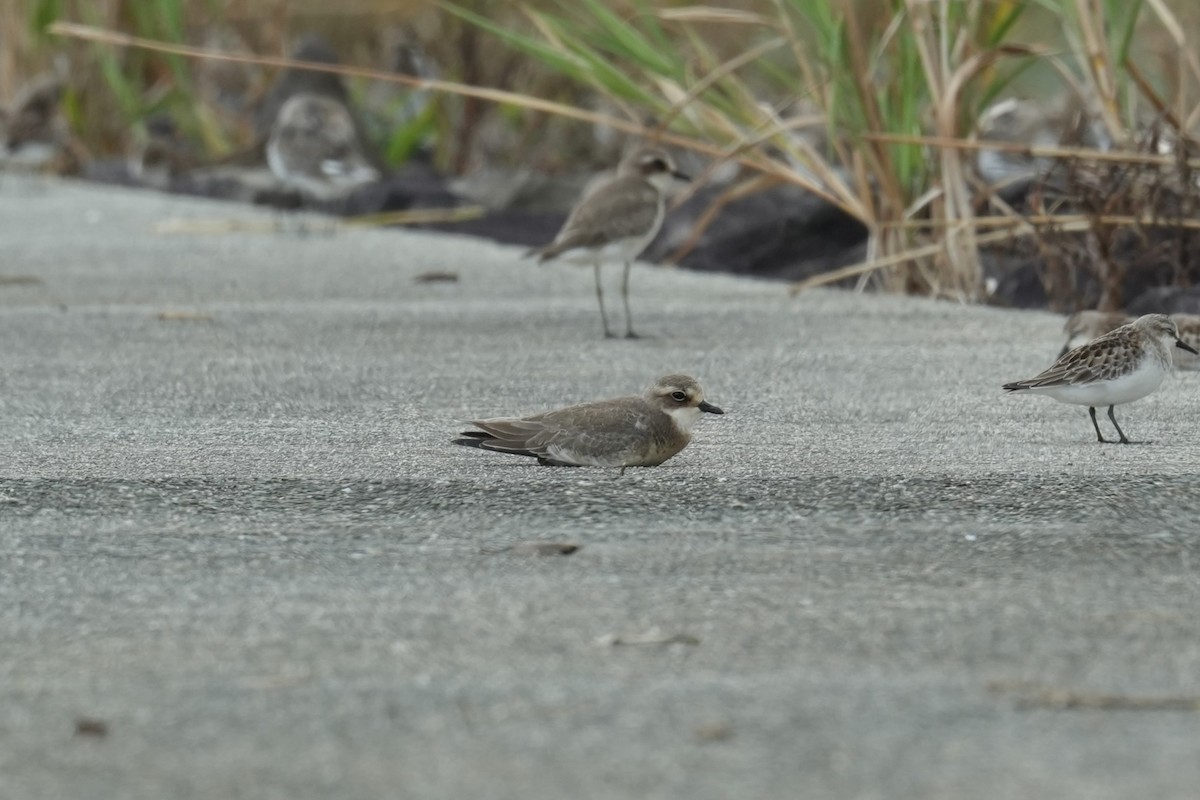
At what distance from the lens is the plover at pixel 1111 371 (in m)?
4.36

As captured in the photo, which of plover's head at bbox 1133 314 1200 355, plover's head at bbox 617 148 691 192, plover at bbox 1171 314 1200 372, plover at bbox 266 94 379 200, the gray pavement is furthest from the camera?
plover at bbox 266 94 379 200

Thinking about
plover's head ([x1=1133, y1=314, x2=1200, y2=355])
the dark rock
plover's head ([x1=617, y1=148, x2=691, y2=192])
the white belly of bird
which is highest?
plover's head ([x1=617, y1=148, x2=691, y2=192])

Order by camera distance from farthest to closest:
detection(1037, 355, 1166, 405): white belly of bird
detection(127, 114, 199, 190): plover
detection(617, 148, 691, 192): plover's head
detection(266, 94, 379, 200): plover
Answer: detection(127, 114, 199, 190): plover < detection(266, 94, 379, 200): plover < detection(617, 148, 691, 192): plover's head < detection(1037, 355, 1166, 405): white belly of bird

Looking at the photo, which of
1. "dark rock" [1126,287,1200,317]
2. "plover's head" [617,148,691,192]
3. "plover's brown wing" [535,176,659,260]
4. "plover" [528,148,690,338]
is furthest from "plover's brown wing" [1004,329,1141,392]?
"plover's head" [617,148,691,192]

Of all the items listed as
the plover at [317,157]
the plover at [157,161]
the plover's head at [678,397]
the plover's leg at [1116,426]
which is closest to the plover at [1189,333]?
the plover's leg at [1116,426]

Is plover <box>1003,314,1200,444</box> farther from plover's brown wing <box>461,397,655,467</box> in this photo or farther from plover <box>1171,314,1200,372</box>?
plover <box>1171,314,1200,372</box>

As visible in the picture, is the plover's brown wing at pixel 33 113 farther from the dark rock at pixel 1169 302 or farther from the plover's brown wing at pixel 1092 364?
the plover's brown wing at pixel 1092 364

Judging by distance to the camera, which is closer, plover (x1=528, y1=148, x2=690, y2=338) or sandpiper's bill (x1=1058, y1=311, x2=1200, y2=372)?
sandpiper's bill (x1=1058, y1=311, x2=1200, y2=372)

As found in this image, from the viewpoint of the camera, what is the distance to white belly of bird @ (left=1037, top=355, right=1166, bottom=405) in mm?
4352

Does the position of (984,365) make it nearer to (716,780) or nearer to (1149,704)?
(1149,704)

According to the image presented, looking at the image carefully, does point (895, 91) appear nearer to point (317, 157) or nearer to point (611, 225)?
point (611, 225)

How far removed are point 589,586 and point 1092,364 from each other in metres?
1.69

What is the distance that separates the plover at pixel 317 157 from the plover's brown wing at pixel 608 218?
4.71 m

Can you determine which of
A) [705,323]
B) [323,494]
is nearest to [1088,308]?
[705,323]
